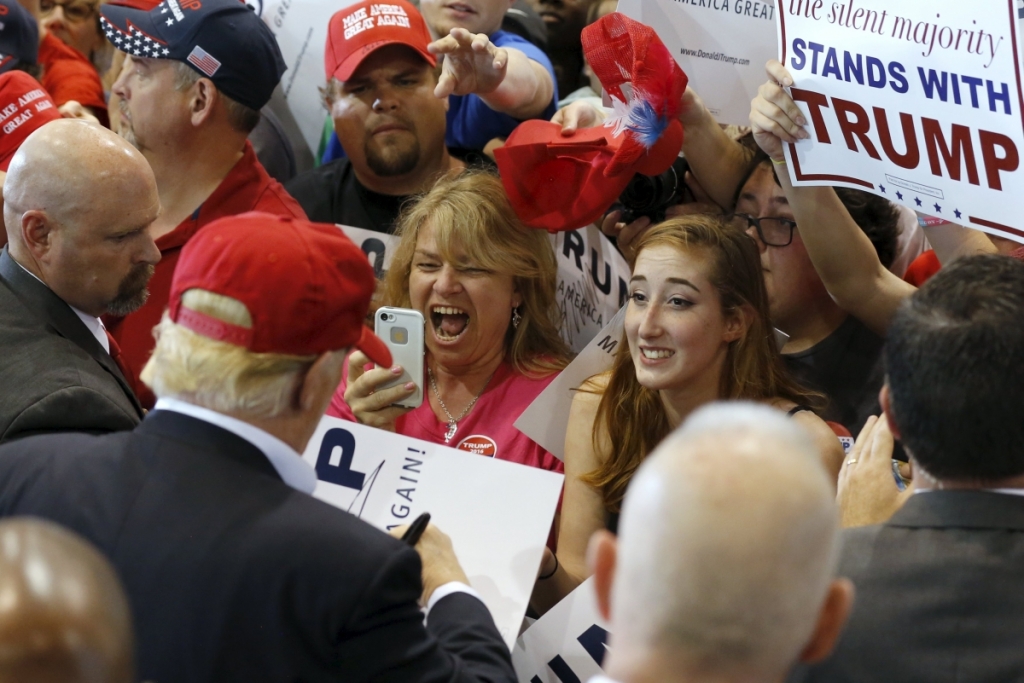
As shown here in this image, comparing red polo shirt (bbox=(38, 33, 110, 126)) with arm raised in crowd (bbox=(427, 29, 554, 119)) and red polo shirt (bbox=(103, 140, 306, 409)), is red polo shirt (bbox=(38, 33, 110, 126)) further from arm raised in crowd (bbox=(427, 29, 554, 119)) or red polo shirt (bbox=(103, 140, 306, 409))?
arm raised in crowd (bbox=(427, 29, 554, 119))

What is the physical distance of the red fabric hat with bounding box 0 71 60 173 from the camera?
11.5 ft

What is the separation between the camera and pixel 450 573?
1985 millimetres

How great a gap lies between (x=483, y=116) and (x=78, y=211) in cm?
164

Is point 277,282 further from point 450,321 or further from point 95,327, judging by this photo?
point 450,321

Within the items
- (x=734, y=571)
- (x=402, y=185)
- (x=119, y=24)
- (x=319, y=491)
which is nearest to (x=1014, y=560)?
(x=734, y=571)

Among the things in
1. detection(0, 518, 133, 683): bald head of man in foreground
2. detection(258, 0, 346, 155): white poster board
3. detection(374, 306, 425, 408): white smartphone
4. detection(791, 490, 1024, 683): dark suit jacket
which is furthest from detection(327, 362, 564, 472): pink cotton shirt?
detection(0, 518, 133, 683): bald head of man in foreground

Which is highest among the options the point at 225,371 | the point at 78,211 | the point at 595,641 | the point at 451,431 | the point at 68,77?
the point at 225,371

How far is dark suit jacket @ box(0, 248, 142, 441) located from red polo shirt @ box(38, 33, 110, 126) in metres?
2.18

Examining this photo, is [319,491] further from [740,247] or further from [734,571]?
[734,571]

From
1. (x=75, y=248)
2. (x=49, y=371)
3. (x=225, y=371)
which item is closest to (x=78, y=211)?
(x=75, y=248)

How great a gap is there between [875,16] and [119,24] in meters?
2.40

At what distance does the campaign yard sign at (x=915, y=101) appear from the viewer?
2.34 m

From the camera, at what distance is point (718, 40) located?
127 inches

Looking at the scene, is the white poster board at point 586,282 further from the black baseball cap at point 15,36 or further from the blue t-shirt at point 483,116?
the black baseball cap at point 15,36
